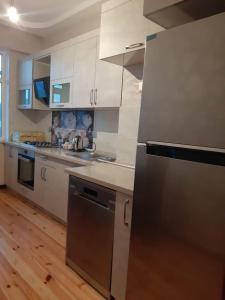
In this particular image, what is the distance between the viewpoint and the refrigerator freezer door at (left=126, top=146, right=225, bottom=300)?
39.3 inches

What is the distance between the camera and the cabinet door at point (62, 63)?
113 inches

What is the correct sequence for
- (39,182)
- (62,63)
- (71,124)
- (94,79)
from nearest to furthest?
(94,79) < (62,63) < (39,182) < (71,124)

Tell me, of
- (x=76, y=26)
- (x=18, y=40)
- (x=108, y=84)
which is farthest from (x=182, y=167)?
(x=18, y=40)

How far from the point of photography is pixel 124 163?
225 centimetres

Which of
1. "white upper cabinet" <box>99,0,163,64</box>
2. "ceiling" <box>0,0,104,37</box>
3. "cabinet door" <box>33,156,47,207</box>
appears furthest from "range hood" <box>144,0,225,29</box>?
"cabinet door" <box>33,156,47,207</box>

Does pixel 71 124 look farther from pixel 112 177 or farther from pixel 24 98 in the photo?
pixel 112 177

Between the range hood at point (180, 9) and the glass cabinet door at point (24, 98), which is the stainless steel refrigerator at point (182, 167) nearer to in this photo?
the range hood at point (180, 9)

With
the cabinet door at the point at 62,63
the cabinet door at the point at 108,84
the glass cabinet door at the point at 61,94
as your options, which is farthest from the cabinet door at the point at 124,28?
the glass cabinet door at the point at 61,94

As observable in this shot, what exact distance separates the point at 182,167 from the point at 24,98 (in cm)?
353

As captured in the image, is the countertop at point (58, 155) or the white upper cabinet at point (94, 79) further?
the countertop at point (58, 155)

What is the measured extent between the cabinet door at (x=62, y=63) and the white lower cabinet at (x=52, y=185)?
3.70ft

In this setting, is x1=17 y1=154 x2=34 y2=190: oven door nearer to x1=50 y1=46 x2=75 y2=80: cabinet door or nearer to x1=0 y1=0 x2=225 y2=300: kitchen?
x1=0 y1=0 x2=225 y2=300: kitchen

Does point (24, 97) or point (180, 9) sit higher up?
point (180, 9)

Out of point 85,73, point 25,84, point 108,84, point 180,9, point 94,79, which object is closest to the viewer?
point 180,9
